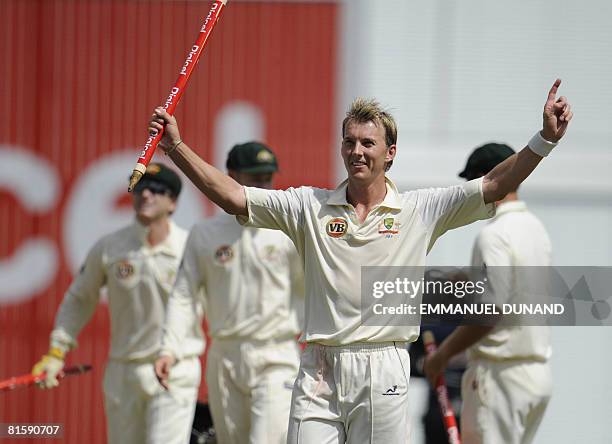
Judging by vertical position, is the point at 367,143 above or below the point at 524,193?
below

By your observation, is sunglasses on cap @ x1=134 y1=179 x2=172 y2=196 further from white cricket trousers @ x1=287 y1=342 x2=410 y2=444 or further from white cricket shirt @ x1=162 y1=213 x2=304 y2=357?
white cricket trousers @ x1=287 y1=342 x2=410 y2=444

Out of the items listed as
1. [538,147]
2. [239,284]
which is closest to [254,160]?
[239,284]

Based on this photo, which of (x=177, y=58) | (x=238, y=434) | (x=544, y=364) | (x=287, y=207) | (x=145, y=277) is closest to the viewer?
(x=287, y=207)

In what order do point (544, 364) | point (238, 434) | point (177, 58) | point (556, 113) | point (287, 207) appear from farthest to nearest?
point (177, 58)
point (238, 434)
point (544, 364)
point (287, 207)
point (556, 113)

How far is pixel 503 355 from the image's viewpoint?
6160 millimetres

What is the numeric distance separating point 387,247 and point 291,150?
478cm

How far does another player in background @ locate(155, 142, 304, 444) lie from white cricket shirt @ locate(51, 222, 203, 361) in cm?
43

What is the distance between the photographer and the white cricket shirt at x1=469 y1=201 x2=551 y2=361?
612 cm

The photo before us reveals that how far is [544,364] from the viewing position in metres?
6.28

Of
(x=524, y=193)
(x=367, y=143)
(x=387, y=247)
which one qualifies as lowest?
(x=387, y=247)

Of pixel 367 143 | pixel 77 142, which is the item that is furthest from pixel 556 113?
pixel 77 142

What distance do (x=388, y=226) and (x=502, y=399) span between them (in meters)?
1.73

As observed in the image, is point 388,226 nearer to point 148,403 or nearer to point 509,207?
point 509,207

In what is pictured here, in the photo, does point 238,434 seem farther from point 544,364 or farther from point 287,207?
point 287,207
